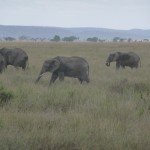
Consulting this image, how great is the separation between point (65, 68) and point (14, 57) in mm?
6039

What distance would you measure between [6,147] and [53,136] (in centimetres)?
87

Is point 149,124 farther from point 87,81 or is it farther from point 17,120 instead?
point 87,81

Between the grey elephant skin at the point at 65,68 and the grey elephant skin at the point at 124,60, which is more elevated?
the grey elephant skin at the point at 65,68

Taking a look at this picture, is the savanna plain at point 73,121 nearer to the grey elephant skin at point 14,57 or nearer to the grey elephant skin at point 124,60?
the grey elephant skin at point 14,57

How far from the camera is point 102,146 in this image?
6.78m

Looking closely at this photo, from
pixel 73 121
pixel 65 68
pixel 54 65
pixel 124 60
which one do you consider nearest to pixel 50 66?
pixel 54 65

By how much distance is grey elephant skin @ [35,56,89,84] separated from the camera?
16531 mm

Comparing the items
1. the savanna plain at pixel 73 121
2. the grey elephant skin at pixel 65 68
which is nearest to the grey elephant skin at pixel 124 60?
the grey elephant skin at pixel 65 68

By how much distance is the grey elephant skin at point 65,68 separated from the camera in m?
16.5

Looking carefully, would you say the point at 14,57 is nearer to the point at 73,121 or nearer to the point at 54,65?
the point at 54,65

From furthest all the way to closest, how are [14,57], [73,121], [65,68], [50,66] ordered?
[14,57], [65,68], [50,66], [73,121]

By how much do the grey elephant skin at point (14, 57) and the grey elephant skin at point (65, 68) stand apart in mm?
5652

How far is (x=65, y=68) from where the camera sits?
55.6ft

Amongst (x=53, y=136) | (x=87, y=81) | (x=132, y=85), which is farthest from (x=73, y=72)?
(x=53, y=136)
